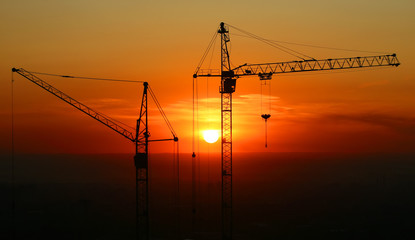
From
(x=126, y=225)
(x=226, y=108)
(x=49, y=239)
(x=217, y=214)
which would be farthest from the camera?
(x=217, y=214)

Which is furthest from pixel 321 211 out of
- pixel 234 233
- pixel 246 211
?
pixel 234 233

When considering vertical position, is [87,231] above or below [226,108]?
below

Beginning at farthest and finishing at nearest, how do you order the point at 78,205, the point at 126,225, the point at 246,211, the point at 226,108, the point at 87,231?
1. the point at 78,205
2. the point at 246,211
3. the point at 126,225
4. the point at 87,231
5. the point at 226,108

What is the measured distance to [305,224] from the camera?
145m

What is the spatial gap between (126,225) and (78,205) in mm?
48520

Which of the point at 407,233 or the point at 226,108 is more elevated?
the point at 226,108

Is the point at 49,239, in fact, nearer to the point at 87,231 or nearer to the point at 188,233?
the point at 87,231

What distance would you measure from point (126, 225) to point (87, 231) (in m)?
13.0

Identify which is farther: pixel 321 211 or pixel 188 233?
pixel 321 211

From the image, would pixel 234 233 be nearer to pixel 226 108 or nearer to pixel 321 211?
pixel 226 108

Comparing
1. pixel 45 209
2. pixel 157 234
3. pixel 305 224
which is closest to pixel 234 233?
pixel 157 234

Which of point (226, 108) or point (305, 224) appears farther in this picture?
point (305, 224)

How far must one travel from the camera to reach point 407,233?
136 m

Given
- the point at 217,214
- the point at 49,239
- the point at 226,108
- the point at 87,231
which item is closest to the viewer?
the point at 226,108
